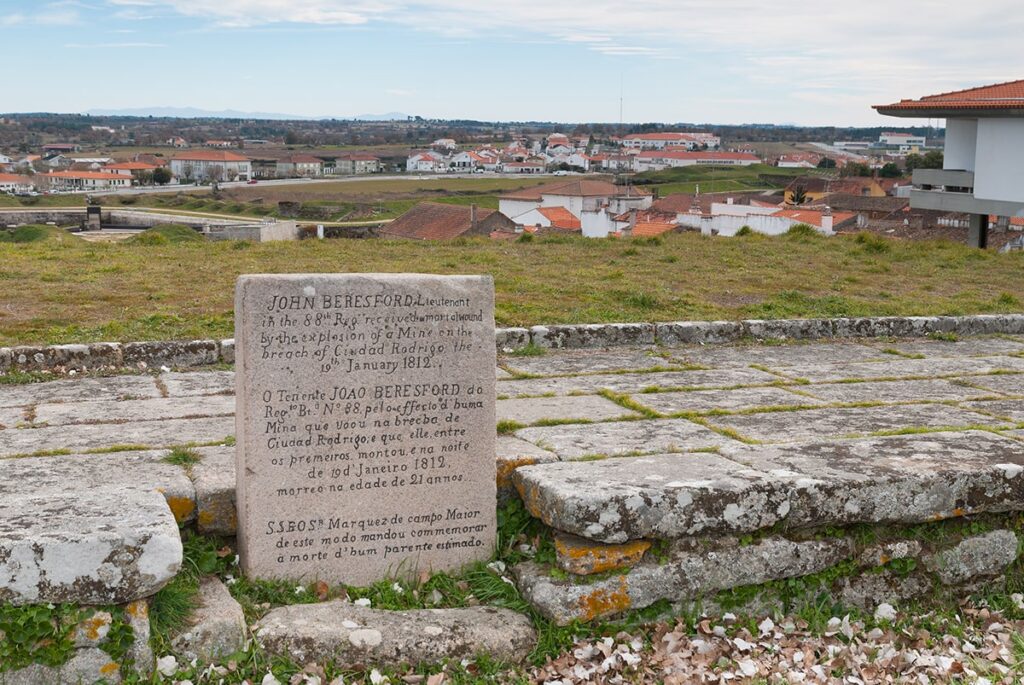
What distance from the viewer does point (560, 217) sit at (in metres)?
71.8

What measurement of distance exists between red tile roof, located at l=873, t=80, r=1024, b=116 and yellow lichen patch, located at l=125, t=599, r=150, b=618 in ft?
117

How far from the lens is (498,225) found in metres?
61.0

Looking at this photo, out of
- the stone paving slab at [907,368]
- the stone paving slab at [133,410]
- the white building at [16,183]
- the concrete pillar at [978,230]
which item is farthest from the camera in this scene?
the white building at [16,183]

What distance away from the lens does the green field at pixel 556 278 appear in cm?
995

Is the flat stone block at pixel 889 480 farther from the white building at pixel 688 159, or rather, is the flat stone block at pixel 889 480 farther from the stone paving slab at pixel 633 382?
the white building at pixel 688 159

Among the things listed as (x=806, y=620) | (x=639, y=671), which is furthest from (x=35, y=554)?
(x=806, y=620)

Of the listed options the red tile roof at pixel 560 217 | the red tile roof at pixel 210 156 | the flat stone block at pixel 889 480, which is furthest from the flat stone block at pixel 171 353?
the red tile roof at pixel 210 156

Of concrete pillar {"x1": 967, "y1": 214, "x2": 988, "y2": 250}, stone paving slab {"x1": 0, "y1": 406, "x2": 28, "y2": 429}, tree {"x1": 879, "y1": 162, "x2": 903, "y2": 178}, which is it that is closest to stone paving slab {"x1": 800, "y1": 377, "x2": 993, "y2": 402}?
stone paving slab {"x1": 0, "y1": 406, "x2": 28, "y2": 429}

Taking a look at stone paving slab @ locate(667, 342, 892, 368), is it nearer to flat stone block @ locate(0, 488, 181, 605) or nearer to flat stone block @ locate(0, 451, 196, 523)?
flat stone block @ locate(0, 451, 196, 523)

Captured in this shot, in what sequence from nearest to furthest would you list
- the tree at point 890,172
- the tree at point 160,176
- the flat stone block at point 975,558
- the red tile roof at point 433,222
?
the flat stone block at point 975,558, the red tile roof at point 433,222, the tree at point 890,172, the tree at point 160,176

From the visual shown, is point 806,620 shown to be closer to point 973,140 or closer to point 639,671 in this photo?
point 639,671

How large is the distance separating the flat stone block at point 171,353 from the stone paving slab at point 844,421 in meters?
4.00

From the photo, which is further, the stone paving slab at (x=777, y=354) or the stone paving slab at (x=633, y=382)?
the stone paving slab at (x=777, y=354)

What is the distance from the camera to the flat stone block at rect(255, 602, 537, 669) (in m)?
4.65
